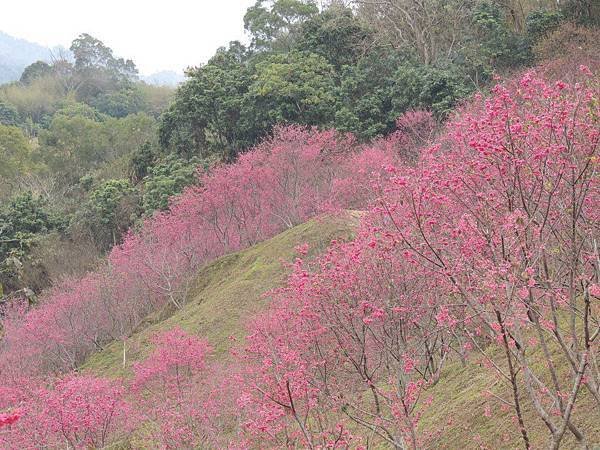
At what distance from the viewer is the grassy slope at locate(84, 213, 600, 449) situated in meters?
7.02

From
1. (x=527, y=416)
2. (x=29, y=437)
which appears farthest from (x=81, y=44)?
(x=527, y=416)

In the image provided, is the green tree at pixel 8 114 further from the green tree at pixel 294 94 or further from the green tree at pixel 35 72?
the green tree at pixel 294 94

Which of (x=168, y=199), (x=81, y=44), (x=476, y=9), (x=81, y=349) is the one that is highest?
(x=81, y=44)

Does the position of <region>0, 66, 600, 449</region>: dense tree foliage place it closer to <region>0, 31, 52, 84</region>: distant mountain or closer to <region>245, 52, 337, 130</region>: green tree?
<region>245, 52, 337, 130</region>: green tree

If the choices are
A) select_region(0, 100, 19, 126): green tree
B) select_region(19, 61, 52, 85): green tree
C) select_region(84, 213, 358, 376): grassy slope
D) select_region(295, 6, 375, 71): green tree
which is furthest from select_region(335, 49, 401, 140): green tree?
select_region(19, 61, 52, 85): green tree

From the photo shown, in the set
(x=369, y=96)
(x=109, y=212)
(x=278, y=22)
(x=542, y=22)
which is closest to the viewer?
(x=542, y=22)

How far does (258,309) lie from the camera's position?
1728cm

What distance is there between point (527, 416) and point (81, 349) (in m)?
18.8

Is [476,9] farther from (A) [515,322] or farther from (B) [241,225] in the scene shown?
(A) [515,322]

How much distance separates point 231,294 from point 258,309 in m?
2.90

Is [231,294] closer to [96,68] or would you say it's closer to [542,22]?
[542,22]

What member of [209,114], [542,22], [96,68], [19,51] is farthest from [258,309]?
[19,51]

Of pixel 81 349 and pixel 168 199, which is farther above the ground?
pixel 168 199

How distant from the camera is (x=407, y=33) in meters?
32.8
